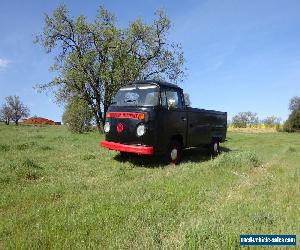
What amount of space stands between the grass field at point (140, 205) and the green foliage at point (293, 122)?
60.9 metres

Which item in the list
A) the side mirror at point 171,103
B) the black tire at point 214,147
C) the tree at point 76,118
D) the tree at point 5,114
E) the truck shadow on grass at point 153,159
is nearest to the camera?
the side mirror at point 171,103

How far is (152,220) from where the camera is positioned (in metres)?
6.23

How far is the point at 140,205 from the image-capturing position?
279 inches

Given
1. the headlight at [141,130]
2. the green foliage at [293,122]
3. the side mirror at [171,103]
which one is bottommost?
the headlight at [141,130]

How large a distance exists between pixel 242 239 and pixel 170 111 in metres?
7.61

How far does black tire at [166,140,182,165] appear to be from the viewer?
501 inches

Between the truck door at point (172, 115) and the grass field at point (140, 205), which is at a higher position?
the truck door at point (172, 115)

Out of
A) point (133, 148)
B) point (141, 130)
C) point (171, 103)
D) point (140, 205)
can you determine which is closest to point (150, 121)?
point (141, 130)

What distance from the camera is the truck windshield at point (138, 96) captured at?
12273 mm

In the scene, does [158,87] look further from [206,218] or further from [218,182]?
[206,218]

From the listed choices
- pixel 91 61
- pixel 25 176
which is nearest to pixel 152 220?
pixel 25 176

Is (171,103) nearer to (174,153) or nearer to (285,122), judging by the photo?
(174,153)

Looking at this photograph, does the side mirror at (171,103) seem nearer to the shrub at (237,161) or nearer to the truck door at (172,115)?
the truck door at (172,115)

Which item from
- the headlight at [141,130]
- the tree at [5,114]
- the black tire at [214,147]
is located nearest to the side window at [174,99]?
the headlight at [141,130]
